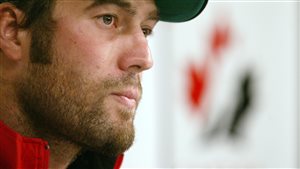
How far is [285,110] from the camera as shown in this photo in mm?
2535

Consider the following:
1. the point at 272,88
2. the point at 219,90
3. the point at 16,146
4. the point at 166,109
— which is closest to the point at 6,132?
the point at 16,146

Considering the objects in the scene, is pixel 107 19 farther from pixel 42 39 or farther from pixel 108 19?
pixel 42 39

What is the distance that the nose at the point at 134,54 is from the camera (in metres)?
1.17

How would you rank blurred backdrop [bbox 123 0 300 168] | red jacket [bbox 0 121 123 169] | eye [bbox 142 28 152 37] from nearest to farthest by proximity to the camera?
red jacket [bbox 0 121 123 169] < eye [bbox 142 28 152 37] < blurred backdrop [bbox 123 0 300 168]

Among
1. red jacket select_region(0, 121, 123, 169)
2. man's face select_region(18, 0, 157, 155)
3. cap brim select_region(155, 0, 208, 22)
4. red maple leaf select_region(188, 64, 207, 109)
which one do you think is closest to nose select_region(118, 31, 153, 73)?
man's face select_region(18, 0, 157, 155)

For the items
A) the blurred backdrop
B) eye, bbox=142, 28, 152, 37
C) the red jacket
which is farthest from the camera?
the blurred backdrop

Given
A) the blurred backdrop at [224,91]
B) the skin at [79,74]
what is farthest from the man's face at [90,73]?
the blurred backdrop at [224,91]

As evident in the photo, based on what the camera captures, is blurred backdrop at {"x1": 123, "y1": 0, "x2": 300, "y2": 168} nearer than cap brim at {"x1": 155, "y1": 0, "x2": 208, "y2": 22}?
No

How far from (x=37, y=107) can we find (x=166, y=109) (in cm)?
102

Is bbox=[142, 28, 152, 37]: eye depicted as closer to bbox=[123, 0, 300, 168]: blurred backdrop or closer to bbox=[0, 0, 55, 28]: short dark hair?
bbox=[0, 0, 55, 28]: short dark hair

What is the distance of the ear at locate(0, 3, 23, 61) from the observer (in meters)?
1.15

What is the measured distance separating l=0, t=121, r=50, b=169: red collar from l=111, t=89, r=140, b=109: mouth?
0.54 feet

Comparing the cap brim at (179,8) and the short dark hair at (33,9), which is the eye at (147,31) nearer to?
the cap brim at (179,8)

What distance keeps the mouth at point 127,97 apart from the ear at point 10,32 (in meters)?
0.20
